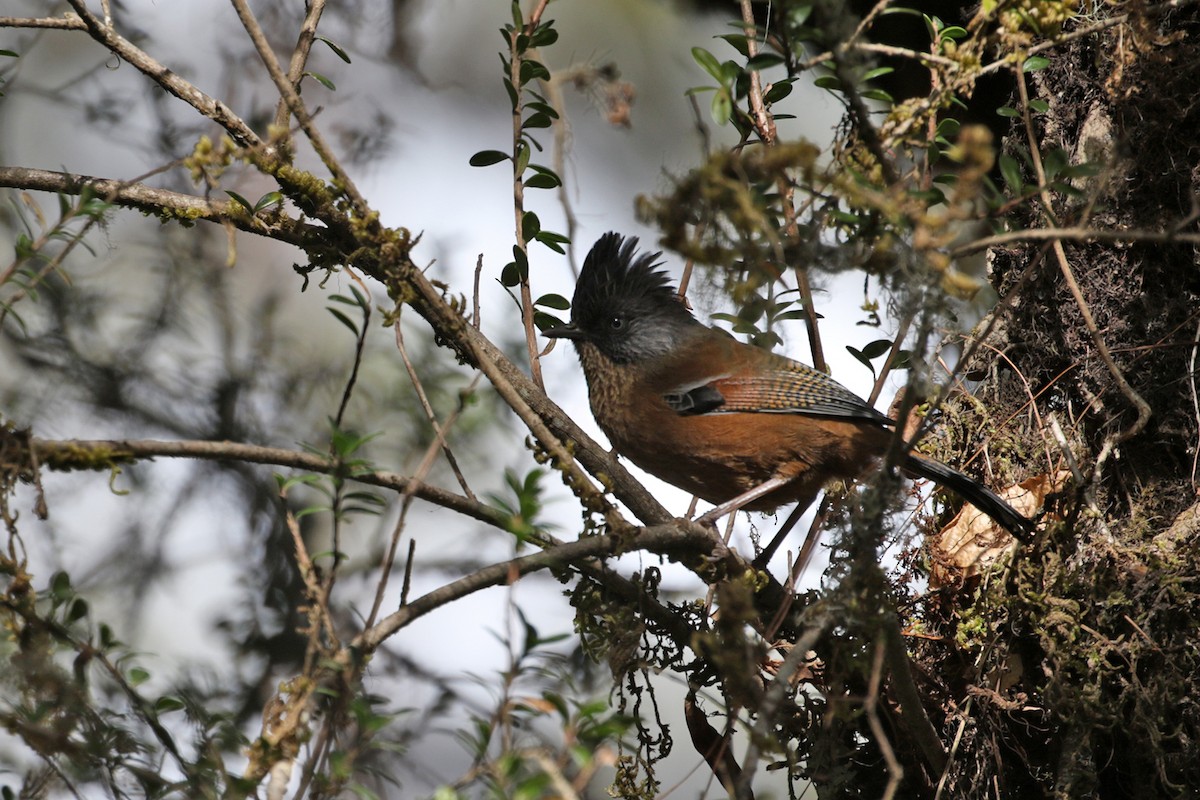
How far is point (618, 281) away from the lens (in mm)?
4422

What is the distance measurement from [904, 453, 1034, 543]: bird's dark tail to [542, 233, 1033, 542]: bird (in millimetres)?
58

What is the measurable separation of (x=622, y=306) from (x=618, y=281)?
0.36ft

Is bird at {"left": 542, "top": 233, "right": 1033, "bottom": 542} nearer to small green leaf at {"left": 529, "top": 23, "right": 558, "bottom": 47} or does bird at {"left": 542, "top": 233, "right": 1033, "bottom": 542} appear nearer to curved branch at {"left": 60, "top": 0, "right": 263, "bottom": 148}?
small green leaf at {"left": 529, "top": 23, "right": 558, "bottom": 47}

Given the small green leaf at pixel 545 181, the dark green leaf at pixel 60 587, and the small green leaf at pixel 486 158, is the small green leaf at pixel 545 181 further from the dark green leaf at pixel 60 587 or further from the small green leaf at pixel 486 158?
the dark green leaf at pixel 60 587

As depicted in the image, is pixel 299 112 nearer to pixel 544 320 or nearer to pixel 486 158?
pixel 486 158

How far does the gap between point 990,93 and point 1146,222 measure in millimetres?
1058

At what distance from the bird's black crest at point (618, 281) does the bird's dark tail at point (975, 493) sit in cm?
135

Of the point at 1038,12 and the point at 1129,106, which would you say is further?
the point at 1129,106

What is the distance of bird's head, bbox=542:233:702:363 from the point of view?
4324mm

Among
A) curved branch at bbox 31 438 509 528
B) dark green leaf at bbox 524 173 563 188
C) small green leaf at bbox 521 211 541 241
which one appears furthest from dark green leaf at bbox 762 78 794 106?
curved branch at bbox 31 438 509 528

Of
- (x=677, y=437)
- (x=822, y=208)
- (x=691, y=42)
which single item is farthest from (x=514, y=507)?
(x=691, y=42)

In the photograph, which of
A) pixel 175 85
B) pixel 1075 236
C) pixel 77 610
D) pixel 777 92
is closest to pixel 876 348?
pixel 777 92

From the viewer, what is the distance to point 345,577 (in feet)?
15.6

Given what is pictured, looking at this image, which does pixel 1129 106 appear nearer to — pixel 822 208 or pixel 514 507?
pixel 822 208
